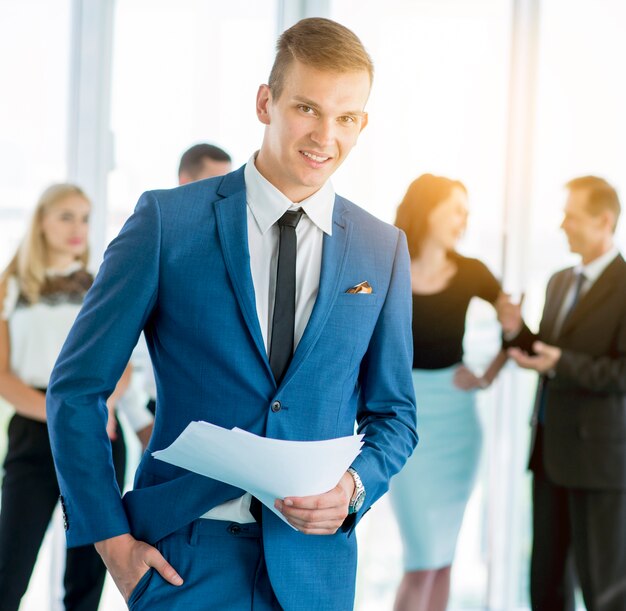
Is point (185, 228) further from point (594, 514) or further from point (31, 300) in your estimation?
point (594, 514)

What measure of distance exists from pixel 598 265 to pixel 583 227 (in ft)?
0.55

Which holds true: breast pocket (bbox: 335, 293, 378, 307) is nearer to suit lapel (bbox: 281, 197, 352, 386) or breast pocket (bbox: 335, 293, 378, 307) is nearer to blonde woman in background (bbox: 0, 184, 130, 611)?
suit lapel (bbox: 281, 197, 352, 386)

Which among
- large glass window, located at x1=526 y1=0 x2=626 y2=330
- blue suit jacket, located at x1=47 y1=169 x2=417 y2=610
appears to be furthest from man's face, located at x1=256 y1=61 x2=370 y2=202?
large glass window, located at x1=526 y1=0 x2=626 y2=330

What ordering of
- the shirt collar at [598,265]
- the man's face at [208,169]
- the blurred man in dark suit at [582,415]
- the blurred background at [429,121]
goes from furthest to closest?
the blurred background at [429,121] < the shirt collar at [598,265] < the blurred man in dark suit at [582,415] < the man's face at [208,169]

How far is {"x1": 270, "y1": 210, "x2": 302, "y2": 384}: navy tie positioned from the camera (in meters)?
1.38

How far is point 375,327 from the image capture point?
150 cm

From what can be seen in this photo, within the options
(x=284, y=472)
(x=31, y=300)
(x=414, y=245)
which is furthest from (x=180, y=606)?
(x=414, y=245)

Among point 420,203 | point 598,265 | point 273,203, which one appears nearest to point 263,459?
point 273,203

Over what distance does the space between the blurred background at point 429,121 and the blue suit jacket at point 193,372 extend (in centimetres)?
261

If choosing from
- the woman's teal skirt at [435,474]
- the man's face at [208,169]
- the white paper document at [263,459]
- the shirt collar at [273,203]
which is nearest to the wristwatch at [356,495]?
the white paper document at [263,459]

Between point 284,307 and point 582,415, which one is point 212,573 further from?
point 582,415

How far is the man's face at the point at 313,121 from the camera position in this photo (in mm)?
1396

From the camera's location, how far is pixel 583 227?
3438 millimetres

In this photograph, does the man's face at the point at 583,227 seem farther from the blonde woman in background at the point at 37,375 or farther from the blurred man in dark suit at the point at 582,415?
the blonde woman in background at the point at 37,375
